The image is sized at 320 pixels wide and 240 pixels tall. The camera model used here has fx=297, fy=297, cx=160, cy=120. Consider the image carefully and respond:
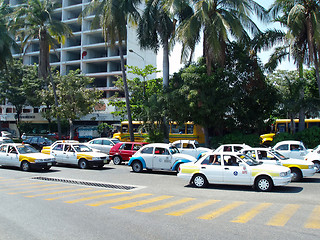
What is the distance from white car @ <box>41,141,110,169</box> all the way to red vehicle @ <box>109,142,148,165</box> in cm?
173

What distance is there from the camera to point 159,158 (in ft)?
51.5

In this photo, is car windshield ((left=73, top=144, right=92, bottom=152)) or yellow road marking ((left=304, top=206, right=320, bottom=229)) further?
car windshield ((left=73, top=144, right=92, bottom=152))

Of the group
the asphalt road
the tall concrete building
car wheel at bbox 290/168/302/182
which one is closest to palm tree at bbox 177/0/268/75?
car wheel at bbox 290/168/302/182

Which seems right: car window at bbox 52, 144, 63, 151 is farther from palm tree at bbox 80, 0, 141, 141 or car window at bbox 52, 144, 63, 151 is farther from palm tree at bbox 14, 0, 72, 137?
palm tree at bbox 14, 0, 72, 137

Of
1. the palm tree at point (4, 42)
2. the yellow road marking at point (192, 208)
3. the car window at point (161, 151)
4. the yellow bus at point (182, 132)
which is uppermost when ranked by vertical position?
the palm tree at point (4, 42)

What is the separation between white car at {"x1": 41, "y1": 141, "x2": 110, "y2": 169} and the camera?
57.7 ft

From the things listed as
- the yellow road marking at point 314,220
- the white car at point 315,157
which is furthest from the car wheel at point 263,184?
the white car at point 315,157

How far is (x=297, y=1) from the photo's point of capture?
2256 cm

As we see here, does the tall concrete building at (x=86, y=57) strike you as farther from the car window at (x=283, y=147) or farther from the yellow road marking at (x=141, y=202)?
the yellow road marking at (x=141, y=202)

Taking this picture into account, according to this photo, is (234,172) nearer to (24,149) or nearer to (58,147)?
(58,147)

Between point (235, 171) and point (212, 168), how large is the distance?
2.90ft

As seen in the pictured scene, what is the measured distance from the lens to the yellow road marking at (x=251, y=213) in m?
7.15

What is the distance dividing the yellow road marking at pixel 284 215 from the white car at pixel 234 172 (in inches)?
83.8

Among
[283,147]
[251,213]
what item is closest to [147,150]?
[283,147]
